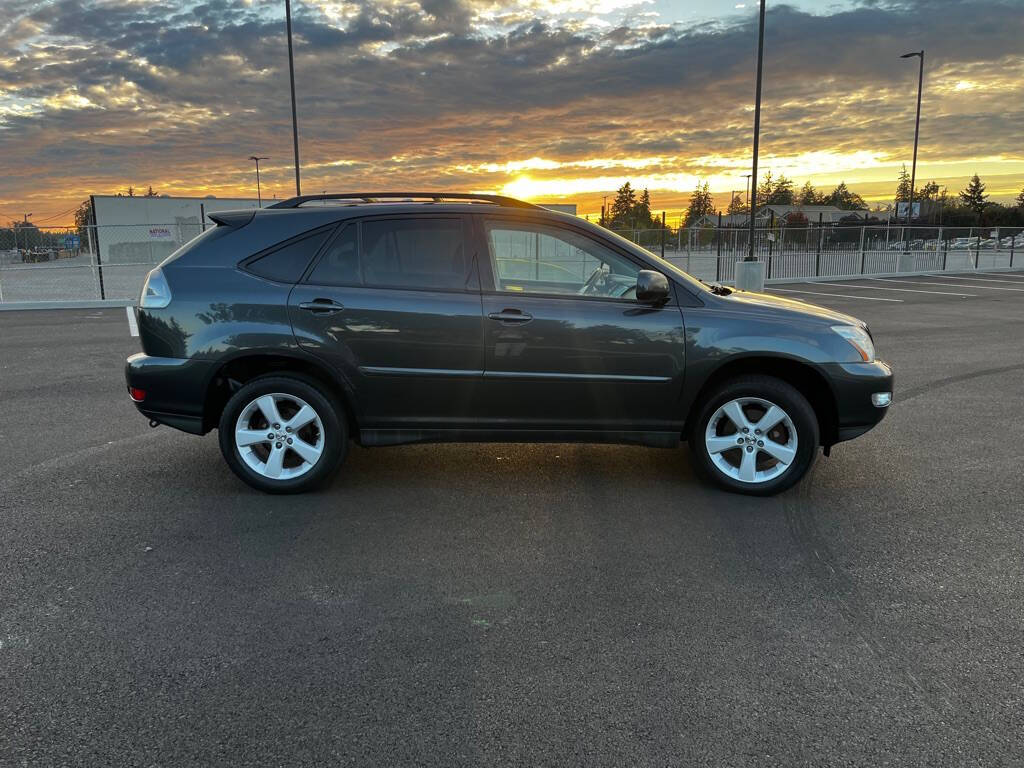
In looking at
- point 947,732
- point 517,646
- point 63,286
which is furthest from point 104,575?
point 63,286

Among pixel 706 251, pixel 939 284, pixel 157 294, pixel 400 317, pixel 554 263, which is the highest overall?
pixel 706 251

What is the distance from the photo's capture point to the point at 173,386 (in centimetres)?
462

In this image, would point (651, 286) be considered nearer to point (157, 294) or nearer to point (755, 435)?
point (755, 435)

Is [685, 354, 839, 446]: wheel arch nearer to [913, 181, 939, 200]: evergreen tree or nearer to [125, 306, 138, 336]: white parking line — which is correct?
[125, 306, 138, 336]: white parking line

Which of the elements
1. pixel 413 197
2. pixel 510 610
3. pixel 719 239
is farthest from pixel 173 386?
pixel 719 239

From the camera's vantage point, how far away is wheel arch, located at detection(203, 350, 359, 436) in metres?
4.57

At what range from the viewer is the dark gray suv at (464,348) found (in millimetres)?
4527

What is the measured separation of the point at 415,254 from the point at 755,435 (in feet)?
7.82

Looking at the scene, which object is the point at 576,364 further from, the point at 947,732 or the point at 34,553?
the point at 34,553

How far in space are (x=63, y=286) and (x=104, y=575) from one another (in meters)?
25.2

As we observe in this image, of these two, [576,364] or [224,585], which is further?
[576,364]

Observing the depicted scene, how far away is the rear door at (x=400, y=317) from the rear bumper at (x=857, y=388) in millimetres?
2213

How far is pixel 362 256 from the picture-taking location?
4.62 m

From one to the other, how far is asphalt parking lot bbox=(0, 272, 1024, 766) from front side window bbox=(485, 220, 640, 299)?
127cm
